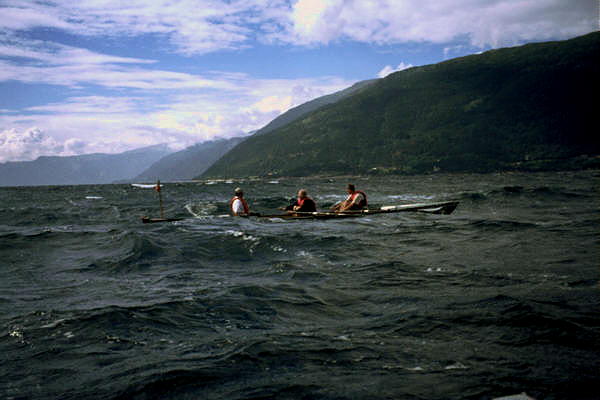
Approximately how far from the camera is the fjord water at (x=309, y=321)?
17.3ft

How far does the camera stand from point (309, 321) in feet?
25.2

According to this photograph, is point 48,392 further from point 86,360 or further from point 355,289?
point 355,289

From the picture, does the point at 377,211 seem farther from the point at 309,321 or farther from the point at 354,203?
the point at 309,321

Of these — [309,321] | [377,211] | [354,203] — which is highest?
[354,203]

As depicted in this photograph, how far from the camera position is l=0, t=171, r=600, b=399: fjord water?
5.28 metres

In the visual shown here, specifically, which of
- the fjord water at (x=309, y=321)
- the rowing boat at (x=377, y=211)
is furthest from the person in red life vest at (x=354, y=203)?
the fjord water at (x=309, y=321)

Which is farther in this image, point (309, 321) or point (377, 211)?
point (377, 211)

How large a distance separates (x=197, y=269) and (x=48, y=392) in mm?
7360

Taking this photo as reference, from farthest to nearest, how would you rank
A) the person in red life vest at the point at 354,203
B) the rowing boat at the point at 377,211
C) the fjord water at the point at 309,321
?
the person in red life vest at the point at 354,203 < the rowing boat at the point at 377,211 < the fjord water at the point at 309,321

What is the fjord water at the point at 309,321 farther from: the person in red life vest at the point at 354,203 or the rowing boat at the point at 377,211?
the person in red life vest at the point at 354,203

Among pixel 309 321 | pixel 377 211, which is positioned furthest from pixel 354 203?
pixel 309 321

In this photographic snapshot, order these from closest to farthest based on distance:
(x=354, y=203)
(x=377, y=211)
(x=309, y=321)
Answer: (x=309, y=321)
(x=377, y=211)
(x=354, y=203)

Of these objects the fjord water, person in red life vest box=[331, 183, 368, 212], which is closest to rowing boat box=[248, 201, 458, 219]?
person in red life vest box=[331, 183, 368, 212]

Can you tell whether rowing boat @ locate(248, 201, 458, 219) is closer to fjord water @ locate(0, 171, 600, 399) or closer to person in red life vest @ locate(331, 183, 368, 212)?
person in red life vest @ locate(331, 183, 368, 212)
